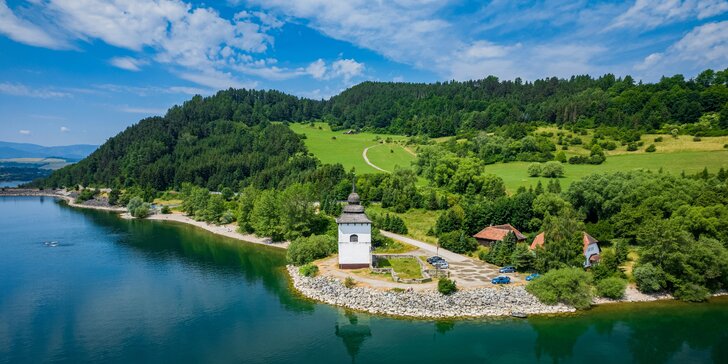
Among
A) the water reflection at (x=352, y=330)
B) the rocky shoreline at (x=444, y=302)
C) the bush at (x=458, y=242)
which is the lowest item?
the water reflection at (x=352, y=330)

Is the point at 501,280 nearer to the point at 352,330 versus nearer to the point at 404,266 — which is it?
the point at 404,266

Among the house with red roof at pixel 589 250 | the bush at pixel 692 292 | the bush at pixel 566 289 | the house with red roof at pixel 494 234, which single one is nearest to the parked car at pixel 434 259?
the house with red roof at pixel 494 234

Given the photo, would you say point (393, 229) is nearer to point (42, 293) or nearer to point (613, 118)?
point (42, 293)

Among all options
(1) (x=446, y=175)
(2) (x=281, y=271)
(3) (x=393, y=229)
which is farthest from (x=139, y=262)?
(1) (x=446, y=175)

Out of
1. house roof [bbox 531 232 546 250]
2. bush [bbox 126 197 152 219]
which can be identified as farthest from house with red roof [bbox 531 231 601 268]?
bush [bbox 126 197 152 219]

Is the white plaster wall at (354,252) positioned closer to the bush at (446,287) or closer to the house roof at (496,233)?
the bush at (446,287)

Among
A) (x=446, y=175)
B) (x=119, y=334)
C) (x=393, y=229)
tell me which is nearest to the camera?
(x=119, y=334)

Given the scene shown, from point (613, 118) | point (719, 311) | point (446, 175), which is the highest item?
point (613, 118)

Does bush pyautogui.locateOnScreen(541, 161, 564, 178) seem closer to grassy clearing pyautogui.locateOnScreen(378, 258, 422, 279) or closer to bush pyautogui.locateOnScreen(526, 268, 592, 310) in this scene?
grassy clearing pyautogui.locateOnScreen(378, 258, 422, 279)
